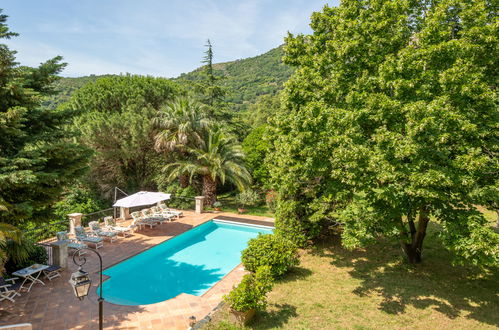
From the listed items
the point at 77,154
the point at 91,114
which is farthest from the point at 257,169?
the point at 77,154

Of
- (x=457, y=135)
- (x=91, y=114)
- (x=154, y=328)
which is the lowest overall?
(x=154, y=328)

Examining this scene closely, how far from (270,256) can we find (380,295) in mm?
3841

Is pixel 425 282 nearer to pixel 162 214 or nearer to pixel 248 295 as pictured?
pixel 248 295

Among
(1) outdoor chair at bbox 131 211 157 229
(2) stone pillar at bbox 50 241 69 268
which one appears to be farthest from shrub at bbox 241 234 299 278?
(1) outdoor chair at bbox 131 211 157 229

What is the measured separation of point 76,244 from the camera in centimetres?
1252

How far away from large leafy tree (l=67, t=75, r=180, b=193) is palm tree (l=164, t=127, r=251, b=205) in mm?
3036

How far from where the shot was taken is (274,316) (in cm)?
811

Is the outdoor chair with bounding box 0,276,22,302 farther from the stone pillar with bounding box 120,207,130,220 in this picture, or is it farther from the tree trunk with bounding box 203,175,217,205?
the tree trunk with bounding box 203,175,217,205

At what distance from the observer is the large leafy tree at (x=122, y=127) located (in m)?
21.8

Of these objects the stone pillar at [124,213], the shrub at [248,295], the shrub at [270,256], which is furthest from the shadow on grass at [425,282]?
the stone pillar at [124,213]

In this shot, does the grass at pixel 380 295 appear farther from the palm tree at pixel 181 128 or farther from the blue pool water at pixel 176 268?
the palm tree at pixel 181 128

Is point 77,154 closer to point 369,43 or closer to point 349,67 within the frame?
point 349,67

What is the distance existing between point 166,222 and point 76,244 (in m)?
6.23

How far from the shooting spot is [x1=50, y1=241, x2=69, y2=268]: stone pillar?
10938mm
